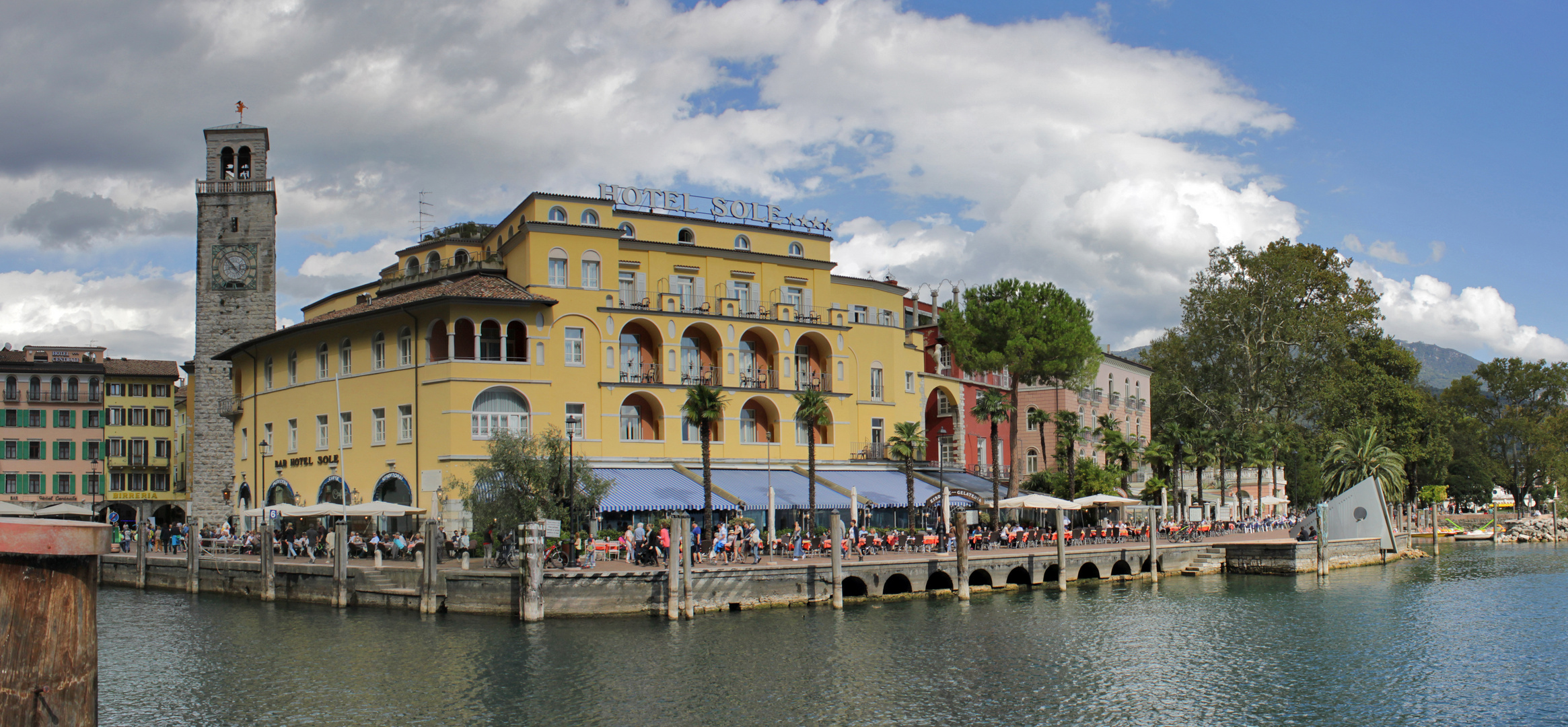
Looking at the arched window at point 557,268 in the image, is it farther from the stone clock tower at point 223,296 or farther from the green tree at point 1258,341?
the green tree at point 1258,341

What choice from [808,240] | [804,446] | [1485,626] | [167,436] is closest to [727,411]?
[804,446]

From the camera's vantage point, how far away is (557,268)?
171ft

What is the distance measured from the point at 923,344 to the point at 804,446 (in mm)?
13393

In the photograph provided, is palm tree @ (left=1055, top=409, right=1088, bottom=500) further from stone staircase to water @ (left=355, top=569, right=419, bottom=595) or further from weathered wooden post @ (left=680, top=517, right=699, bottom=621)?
stone staircase to water @ (left=355, top=569, right=419, bottom=595)

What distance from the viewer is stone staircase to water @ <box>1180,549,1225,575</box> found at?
51438 mm

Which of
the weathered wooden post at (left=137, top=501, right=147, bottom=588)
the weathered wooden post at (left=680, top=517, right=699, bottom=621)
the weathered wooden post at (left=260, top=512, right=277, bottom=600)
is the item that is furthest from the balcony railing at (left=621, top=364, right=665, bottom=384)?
the weathered wooden post at (left=137, top=501, right=147, bottom=588)

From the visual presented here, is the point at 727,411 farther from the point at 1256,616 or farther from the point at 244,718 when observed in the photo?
the point at 244,718

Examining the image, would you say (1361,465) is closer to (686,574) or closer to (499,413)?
(686,574)

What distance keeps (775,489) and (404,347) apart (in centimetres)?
1739

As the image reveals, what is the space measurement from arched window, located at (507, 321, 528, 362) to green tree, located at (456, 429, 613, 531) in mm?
8058

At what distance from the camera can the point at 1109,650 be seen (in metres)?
30.5

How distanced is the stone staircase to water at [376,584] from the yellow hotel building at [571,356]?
27.6ft

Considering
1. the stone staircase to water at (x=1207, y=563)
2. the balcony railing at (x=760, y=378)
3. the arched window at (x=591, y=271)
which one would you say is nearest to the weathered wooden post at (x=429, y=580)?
the arched window at (x=591, y=271)

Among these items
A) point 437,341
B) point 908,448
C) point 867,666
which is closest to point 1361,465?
point 908,448
